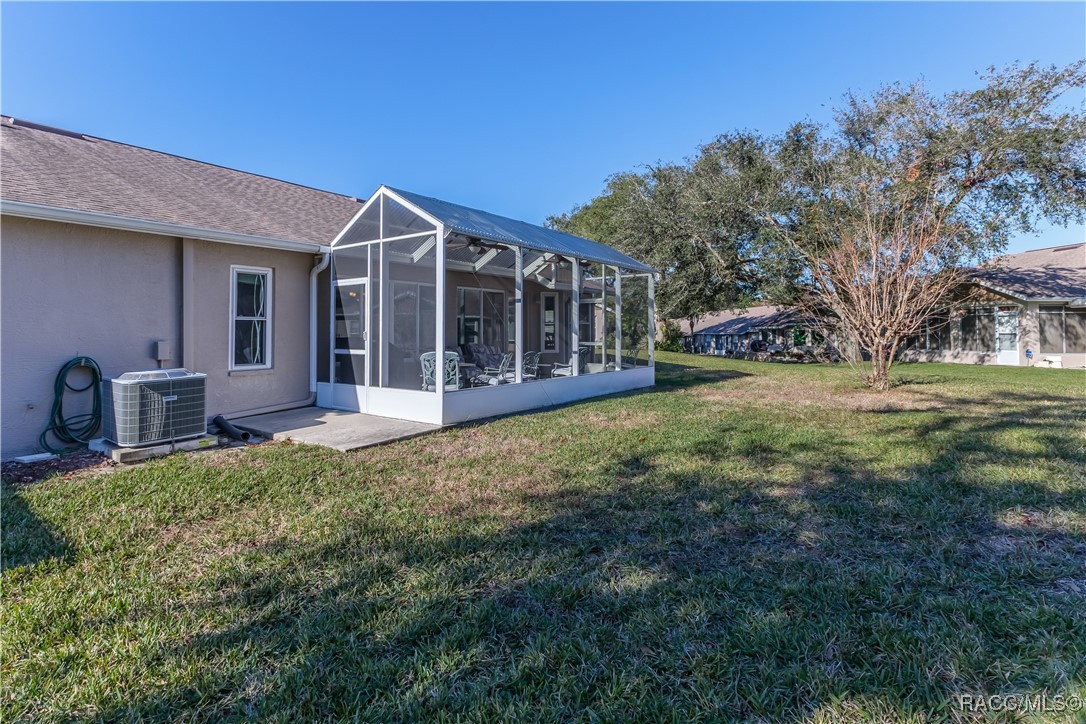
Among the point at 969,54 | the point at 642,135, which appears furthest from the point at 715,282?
the point at 969,54

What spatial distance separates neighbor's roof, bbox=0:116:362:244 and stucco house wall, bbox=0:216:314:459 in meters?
0.34

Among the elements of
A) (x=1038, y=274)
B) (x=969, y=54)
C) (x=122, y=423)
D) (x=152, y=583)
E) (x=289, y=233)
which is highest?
(x=969, y=54)

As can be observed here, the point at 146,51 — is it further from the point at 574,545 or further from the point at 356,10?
the point at 574,545

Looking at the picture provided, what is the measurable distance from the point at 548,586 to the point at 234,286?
7507 millimetres

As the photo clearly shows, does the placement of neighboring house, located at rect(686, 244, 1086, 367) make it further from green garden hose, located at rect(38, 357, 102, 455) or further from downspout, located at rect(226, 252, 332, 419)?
green garden hose, located at rect(38, 357, 102, 455)

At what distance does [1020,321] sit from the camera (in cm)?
2239

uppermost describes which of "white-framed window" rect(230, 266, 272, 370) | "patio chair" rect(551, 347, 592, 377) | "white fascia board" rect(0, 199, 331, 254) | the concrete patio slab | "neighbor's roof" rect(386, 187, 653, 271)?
Answer: "neighbor's roof" rect(386, 187, 653, 271)

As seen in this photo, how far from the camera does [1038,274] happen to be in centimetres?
2391

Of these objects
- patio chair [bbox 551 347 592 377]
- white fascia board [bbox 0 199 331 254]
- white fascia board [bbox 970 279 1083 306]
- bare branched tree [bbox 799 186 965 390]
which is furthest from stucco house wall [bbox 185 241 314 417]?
white fascia board [bbox 970 279 1083 306]

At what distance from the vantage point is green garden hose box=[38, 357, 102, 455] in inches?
248

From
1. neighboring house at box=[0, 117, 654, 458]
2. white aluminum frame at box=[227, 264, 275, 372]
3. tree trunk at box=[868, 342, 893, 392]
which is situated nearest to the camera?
neighboring house at box=[0, 117, 654, 458]

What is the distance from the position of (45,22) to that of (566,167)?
21119 millimetres

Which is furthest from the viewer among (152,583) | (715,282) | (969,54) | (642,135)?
(715,282)

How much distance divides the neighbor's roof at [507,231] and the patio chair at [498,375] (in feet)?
7.97
